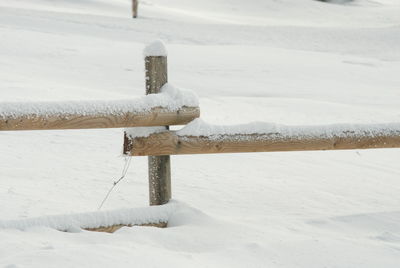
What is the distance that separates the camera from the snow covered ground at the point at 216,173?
4.01 metres

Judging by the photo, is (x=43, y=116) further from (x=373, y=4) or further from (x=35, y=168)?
(x=373, y=4)

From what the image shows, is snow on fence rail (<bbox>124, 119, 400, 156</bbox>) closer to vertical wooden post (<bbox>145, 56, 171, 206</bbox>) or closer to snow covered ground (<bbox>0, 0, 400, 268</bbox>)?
vertical wooden post (<bbox>145, 56, 171, 206</bbox>)

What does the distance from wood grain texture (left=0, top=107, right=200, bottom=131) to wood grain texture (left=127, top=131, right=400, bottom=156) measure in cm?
11

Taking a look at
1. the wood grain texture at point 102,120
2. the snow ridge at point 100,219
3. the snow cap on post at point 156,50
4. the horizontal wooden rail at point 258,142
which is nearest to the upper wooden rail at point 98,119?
the wood grain texture at point 102,120

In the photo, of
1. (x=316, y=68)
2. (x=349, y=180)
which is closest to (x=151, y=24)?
(x=316, y=68)

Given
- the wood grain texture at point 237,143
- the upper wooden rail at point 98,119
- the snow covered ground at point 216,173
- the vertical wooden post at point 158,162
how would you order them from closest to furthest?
the snow covered ground at point 216,173
the upper wooden rail at point 98,119
the wood grain texture at point 237,143
the vertical wooden post at point 158,162

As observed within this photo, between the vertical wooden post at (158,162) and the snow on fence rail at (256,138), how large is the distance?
18 centimetres

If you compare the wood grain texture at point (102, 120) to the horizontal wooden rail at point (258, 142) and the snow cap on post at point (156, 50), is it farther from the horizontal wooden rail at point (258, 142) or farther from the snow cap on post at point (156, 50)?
the snow cap on post at point (156, 50)

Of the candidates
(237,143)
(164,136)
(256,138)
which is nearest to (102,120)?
(164,136)

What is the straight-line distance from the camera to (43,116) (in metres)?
4.17

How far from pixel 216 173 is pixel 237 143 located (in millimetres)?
2209

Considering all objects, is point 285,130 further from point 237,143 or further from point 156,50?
point 156,50

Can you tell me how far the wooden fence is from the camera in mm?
4223

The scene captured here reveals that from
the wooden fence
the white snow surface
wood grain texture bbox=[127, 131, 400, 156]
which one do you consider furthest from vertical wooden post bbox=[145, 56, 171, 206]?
the white snow surface
